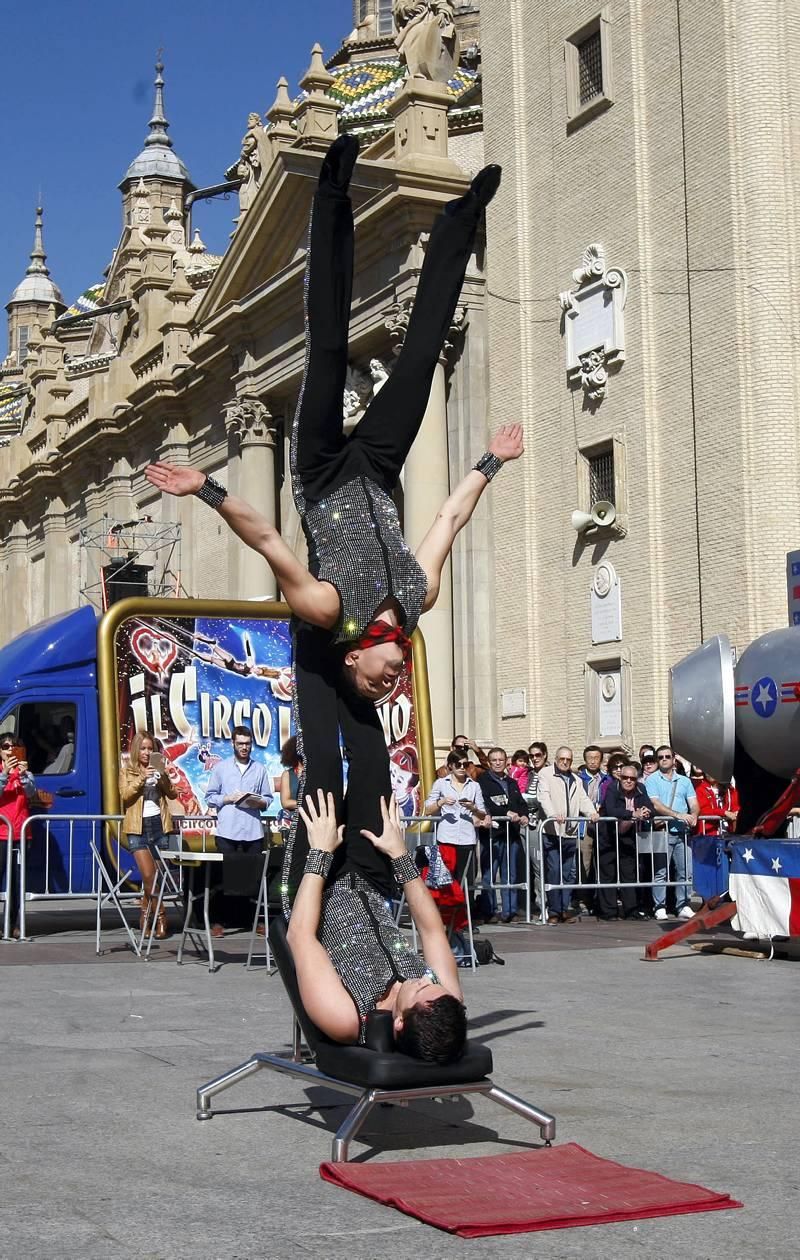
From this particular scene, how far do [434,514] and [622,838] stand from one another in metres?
10.5

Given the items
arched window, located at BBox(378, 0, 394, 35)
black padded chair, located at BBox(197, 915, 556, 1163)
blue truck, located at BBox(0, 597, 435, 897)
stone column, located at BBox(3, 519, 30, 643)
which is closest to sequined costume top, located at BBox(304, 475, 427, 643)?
black padded chair, located at BBox(197, 915, 556, 1163)

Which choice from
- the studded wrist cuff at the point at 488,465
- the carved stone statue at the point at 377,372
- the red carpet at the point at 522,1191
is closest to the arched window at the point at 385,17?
the carved stone statue at the point at 377,372

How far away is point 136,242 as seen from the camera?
46.2 m

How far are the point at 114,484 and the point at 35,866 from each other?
95.9ft

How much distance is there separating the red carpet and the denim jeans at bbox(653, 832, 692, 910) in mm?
12421

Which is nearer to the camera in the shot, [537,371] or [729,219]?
[729,219]

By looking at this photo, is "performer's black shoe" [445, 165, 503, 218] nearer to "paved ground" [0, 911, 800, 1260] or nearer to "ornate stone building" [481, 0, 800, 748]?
"paved ground" [0, 911, 800, 1260]

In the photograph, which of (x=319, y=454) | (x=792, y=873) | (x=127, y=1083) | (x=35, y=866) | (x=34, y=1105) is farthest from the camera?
(x=35, y=866)

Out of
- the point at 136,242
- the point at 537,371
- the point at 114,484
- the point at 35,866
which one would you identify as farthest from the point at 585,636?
the point at 136,242

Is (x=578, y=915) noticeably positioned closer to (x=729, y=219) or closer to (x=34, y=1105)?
(x=729, y=219)

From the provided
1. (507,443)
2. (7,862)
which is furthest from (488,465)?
(7,862)

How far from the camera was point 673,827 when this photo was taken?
1773 cm

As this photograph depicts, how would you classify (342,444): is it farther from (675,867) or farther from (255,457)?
(255,457)

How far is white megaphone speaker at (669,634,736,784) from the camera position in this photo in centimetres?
1316
